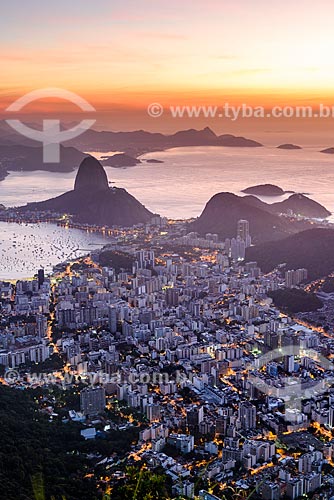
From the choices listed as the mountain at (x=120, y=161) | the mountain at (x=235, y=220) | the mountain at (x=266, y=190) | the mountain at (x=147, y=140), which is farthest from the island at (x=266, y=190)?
the mountain at (x=147, y=140)

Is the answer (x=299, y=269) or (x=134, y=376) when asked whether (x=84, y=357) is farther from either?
(x=299, y=269)

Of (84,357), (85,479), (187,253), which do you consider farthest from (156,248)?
(85,479)

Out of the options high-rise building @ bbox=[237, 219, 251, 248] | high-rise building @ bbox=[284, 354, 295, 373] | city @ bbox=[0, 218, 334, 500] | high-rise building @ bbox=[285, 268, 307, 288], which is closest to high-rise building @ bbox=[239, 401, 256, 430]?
city @ bbox=[0, 218, 334, 500]

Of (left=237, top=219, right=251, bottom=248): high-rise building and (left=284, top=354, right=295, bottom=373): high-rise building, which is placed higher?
(left=237, top=219, right=251, bottom=248): high-rise building

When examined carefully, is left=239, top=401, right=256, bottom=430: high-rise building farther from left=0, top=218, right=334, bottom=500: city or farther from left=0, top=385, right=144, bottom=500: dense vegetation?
left=0, top=385, right=144, bottom=500: dense vegetation

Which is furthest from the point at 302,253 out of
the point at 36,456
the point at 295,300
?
the point at 36,456

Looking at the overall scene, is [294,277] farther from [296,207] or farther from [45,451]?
[45,451]

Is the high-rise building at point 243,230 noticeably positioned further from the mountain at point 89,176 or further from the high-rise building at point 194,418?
the high-rise building at point 194,418
